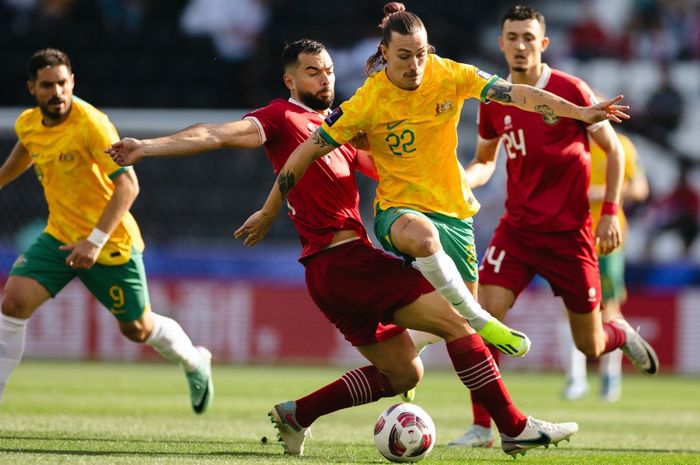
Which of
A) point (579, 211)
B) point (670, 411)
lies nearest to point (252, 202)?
point (670, 411)

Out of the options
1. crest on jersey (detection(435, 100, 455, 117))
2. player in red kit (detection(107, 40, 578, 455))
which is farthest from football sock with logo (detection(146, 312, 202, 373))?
crest on jersey (detection(435, 100, 455, 117))

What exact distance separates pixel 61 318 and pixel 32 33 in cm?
575

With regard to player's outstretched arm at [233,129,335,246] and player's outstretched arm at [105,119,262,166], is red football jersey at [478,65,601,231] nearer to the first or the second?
player's outstretched arm at [233,129,335,246]

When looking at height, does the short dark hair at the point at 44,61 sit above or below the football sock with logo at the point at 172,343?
above

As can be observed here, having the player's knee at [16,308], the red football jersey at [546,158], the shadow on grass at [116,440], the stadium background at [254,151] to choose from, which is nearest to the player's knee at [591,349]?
the red football jersey at [546,158]

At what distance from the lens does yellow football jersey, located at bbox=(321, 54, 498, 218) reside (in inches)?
286

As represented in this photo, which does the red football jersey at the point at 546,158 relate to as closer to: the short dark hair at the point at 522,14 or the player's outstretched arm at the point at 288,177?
the short dark hair at the point at 522,14

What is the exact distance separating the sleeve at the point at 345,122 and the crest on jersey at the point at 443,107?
403 mm

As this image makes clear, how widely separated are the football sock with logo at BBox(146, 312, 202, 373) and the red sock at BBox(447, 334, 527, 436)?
3.21 m

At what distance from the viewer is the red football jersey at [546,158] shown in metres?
9.00

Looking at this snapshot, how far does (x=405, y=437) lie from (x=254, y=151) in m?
11.7

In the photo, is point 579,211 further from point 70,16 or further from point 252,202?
point 70,16

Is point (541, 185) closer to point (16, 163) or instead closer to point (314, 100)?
point (314, 100)

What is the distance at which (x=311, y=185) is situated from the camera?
24.8ft
